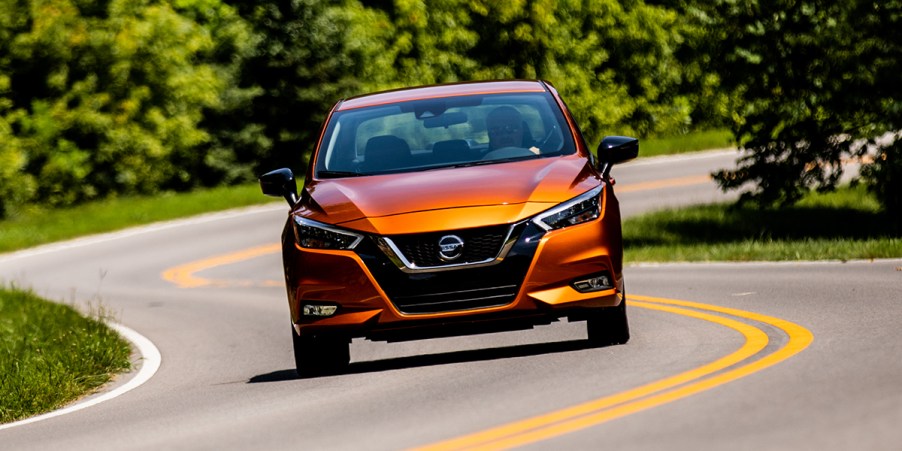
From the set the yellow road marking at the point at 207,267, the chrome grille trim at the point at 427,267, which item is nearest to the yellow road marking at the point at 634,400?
the chrome grille trim at the point at 427,267

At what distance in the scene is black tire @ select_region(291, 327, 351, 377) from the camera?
34.0ft

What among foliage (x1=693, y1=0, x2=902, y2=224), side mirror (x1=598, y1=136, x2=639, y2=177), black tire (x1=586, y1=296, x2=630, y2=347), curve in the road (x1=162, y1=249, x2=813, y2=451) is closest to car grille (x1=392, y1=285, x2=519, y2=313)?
black tire (x1=586, y1=296, x2=630, y2=347)

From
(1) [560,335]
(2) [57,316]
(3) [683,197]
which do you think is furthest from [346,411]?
(3) [683,197]

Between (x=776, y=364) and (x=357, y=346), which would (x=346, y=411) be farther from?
(x=357, y=346)

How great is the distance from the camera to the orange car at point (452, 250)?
942 centimetres

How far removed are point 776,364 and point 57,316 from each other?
10677mm

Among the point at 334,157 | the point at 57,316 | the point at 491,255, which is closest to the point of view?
the point at 491,255

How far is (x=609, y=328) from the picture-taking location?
10438mm

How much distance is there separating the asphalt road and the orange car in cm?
35

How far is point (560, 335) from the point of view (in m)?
12.3

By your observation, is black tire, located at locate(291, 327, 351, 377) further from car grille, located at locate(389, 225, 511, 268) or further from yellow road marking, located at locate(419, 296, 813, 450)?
yellow road marking, located at locate(419, 296, 813, 450)

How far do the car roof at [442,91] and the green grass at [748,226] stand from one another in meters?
9.98

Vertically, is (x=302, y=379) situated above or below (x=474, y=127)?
below

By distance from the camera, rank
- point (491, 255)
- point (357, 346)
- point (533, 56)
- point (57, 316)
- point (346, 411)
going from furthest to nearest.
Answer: point (533, 56), point (57, 316), point (357, 346), point (491, 255), point (346, 411)
